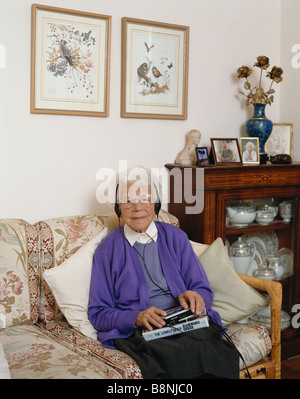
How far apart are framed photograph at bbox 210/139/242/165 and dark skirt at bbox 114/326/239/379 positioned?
1226 millimetres

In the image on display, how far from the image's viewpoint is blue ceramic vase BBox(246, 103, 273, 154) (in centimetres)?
296

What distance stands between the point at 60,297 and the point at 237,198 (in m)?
1.20

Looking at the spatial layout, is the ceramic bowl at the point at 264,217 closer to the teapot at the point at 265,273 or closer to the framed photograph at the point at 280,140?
the teapot at the point at 265,273

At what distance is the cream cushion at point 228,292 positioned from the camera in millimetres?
2174

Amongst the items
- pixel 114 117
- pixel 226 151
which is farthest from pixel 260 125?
pixel 114 117

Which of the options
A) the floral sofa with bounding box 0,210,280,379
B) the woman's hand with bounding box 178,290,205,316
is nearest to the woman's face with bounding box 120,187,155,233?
the floral sofa with bounding box 0,210,280,379

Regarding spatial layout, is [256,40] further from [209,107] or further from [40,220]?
[40,220]

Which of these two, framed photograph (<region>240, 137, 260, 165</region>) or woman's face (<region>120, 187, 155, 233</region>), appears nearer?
woman's face (<region>120, 187, 155, 233</region>)

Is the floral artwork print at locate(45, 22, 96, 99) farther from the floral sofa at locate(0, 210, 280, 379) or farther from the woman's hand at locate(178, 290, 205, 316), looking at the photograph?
the woman's hand at locate(178, 290, 205, 316)

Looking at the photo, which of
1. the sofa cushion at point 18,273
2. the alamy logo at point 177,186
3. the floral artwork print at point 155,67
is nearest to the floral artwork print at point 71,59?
the floral artwork print at point 155,67

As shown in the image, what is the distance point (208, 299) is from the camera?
209 cm

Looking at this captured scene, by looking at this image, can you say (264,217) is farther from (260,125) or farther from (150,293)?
(150,293)

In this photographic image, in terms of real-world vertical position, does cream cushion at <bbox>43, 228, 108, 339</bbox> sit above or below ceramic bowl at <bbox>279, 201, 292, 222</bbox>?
below
